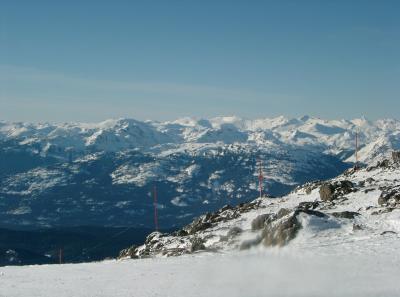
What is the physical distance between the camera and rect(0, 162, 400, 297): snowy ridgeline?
120 ft

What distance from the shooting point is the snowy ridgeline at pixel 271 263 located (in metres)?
36.7

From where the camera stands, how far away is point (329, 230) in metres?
59.7

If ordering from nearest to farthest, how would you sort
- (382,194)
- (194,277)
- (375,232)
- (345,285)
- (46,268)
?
(345,285)
(194,277)
(46,268)
(375,232)
(382,194)

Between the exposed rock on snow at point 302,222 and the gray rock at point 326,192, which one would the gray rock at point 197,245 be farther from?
the gray rock at point 326,192

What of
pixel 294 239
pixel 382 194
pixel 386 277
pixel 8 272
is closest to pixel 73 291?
pixel 8 272

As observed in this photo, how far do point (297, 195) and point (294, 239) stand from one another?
39232 mm

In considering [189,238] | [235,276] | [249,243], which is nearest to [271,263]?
[235,276]

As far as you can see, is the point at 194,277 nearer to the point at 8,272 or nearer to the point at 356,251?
the point at 356,251

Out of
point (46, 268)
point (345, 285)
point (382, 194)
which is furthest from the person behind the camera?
point (382, 194)

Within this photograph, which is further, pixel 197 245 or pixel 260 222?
pixel 260 222

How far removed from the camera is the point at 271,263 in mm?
43688

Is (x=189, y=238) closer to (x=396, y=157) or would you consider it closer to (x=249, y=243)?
(x=249, y=243)

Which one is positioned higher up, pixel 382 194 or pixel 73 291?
pixel 382 194

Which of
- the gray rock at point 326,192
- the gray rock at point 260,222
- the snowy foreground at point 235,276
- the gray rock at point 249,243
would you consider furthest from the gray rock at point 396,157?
the snowy foreground at point 235,276
